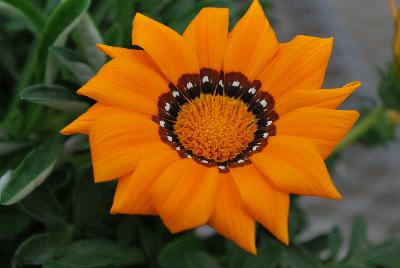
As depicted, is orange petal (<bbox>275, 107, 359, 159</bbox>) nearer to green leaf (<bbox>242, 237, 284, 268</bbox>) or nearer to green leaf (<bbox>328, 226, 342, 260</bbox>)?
green leaf (<bbox>242, 237, 284, 268</bbox>)

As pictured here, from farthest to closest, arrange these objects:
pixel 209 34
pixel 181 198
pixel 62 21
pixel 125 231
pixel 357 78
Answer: pixel 357 78 < pixel 125 231 < pixel 62 21 < pixel 209 34 < pixel 181 198

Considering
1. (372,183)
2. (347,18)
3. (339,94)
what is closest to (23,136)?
(339,94)

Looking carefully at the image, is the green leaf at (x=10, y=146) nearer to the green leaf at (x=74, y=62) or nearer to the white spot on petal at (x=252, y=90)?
the green leaf at (x=74, y=62)

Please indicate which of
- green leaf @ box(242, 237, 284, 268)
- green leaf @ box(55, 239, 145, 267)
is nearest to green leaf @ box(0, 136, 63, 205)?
green leaf @ box(55, 239, 145, 267)

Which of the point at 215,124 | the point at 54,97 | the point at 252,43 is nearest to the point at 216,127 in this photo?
the point at 215,124

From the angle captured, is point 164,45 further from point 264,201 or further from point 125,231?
point 125,231

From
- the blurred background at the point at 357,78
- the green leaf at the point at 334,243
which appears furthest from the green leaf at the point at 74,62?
the blurred background at the point at 357,78
